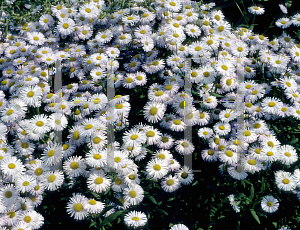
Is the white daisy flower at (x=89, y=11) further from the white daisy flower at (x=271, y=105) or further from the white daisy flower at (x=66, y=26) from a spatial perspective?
the white daisy flower at (x=271, y=105)

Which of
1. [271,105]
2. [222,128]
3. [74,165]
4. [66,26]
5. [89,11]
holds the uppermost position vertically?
[89,11]

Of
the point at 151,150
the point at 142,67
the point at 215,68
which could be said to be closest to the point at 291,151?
the point at 215,68

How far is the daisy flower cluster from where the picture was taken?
2.30 m

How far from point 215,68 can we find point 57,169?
1.76 metres

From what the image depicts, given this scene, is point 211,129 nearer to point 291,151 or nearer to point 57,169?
point 291,151

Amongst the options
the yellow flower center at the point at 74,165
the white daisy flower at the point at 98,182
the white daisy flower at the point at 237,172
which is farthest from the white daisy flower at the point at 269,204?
the yellow flower center at the point at 74,165

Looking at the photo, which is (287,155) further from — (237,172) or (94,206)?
(94,206)

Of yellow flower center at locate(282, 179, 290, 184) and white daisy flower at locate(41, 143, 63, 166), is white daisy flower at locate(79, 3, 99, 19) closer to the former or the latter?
white daisy flower at locate(41, 143, 63, 166)

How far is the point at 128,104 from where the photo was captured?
2668 millimetres

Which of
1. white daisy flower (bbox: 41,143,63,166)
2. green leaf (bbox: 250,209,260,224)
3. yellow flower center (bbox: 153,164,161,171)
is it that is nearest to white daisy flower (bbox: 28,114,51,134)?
white daisy flower (bbox: 41,143,63,166)

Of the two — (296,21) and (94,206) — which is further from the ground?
(296,21)

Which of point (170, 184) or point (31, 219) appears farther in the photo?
point (170, 184)

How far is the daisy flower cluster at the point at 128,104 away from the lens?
230 cm

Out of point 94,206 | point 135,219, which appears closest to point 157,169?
point 135,219
